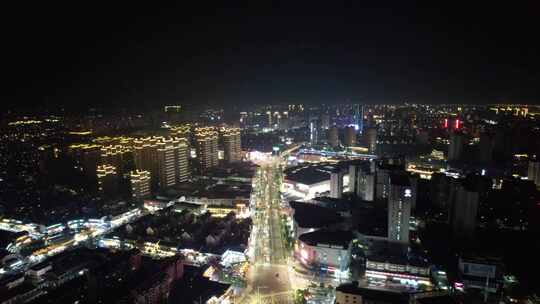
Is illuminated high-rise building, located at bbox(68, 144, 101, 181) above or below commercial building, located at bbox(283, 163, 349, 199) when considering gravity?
above

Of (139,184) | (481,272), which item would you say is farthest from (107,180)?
(481,272)

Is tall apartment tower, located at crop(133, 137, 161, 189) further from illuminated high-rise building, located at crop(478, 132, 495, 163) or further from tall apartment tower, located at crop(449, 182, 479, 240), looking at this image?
illuminated high-rise building, located at crop(478, 132, 495, 163)

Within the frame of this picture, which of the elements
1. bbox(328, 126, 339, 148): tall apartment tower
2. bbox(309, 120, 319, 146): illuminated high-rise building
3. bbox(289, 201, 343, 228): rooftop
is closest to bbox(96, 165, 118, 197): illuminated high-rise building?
bbox(289, 201, 343, 228): rooftop

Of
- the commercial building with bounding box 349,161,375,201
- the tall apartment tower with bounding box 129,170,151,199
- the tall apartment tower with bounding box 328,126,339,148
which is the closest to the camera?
the commercial building with bounding box 349,161,375,201

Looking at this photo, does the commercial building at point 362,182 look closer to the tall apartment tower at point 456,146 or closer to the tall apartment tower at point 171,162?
the tall apartment tower at point 456,146

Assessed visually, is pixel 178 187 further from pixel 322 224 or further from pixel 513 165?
pixel 513 165

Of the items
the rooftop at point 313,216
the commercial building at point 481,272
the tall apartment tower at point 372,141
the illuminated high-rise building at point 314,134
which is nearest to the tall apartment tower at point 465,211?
the commercial building at point 481,272

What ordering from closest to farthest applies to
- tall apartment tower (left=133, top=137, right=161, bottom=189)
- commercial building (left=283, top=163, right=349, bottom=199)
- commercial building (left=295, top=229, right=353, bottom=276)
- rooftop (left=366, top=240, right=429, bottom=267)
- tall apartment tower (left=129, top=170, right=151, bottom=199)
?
rooftop (left=366, top=240, right=429, bottom=267), commercial building (left=295, top=229, right=353, bottom=276), tall apartment tower (left=129, top=170, right=151, bottom=199), commercial building (left=283, top=163, right=349, bottom=199), tall apartment tower (left=133, top=137, right=161, bottom=189)
